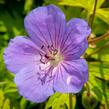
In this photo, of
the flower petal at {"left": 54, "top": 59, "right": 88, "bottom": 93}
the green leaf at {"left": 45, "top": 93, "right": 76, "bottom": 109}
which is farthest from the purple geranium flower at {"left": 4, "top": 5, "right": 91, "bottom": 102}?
the green leaf at {"left": 45, "top": 93, "right": 76, "bottom": 109}

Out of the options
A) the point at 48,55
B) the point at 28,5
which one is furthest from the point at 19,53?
the point at 28,5

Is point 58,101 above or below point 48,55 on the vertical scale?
below

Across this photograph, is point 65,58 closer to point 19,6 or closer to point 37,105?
point 37,105

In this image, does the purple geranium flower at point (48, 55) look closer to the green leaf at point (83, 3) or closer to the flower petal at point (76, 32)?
the flower petal at point (76, 32)

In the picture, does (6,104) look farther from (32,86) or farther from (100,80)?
(100,80)

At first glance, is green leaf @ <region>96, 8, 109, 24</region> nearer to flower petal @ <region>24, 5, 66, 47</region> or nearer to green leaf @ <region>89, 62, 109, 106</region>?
green leaf @ <region>89, 62, 109, 106</region>

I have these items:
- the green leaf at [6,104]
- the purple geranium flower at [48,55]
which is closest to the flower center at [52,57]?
the purple geranium flower at [48,55]

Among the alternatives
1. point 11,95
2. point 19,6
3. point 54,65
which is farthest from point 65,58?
point 19,6
